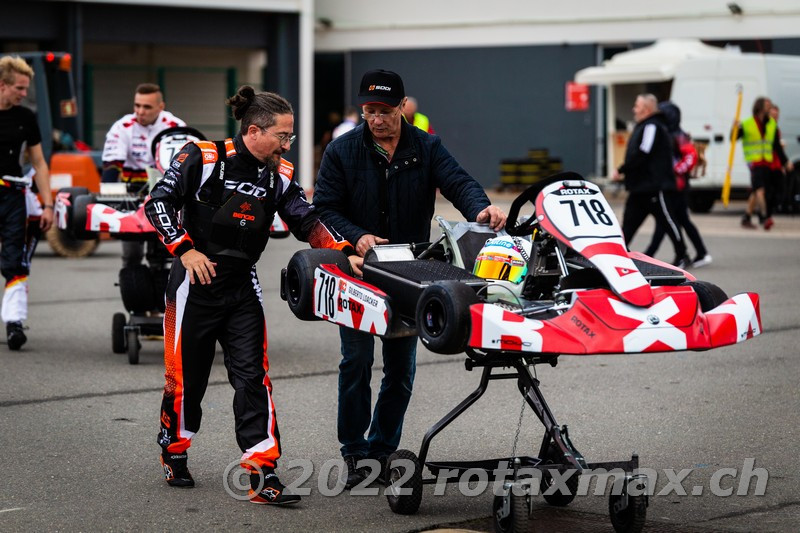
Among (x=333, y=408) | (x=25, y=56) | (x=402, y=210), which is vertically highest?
(x=25, y=56)

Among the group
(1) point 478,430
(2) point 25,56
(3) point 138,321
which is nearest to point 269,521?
(1) point 478,430

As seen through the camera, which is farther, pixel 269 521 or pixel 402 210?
pixel 402 210

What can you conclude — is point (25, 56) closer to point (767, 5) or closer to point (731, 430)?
point (731, 430)

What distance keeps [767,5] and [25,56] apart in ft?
59.3

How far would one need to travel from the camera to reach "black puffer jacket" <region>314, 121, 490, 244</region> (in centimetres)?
624

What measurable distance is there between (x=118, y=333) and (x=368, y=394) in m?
4.11

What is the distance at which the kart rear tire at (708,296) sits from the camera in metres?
5.58

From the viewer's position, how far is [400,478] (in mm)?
5727

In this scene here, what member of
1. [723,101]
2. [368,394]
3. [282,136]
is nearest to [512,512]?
[368,394]

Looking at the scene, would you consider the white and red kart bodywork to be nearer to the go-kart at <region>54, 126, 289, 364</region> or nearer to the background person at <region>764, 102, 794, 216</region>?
the go-kart at <region>54, 126, 289, 364</region>

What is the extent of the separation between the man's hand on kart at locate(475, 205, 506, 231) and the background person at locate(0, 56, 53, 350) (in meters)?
5.05

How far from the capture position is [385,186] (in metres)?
6.25

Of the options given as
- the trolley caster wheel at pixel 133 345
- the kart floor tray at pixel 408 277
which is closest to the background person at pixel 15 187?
the trolley caster wheel at pixel 133 345

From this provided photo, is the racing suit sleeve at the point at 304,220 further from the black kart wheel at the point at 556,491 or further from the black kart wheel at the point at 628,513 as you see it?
the black kart wheel at the point at 628,513
